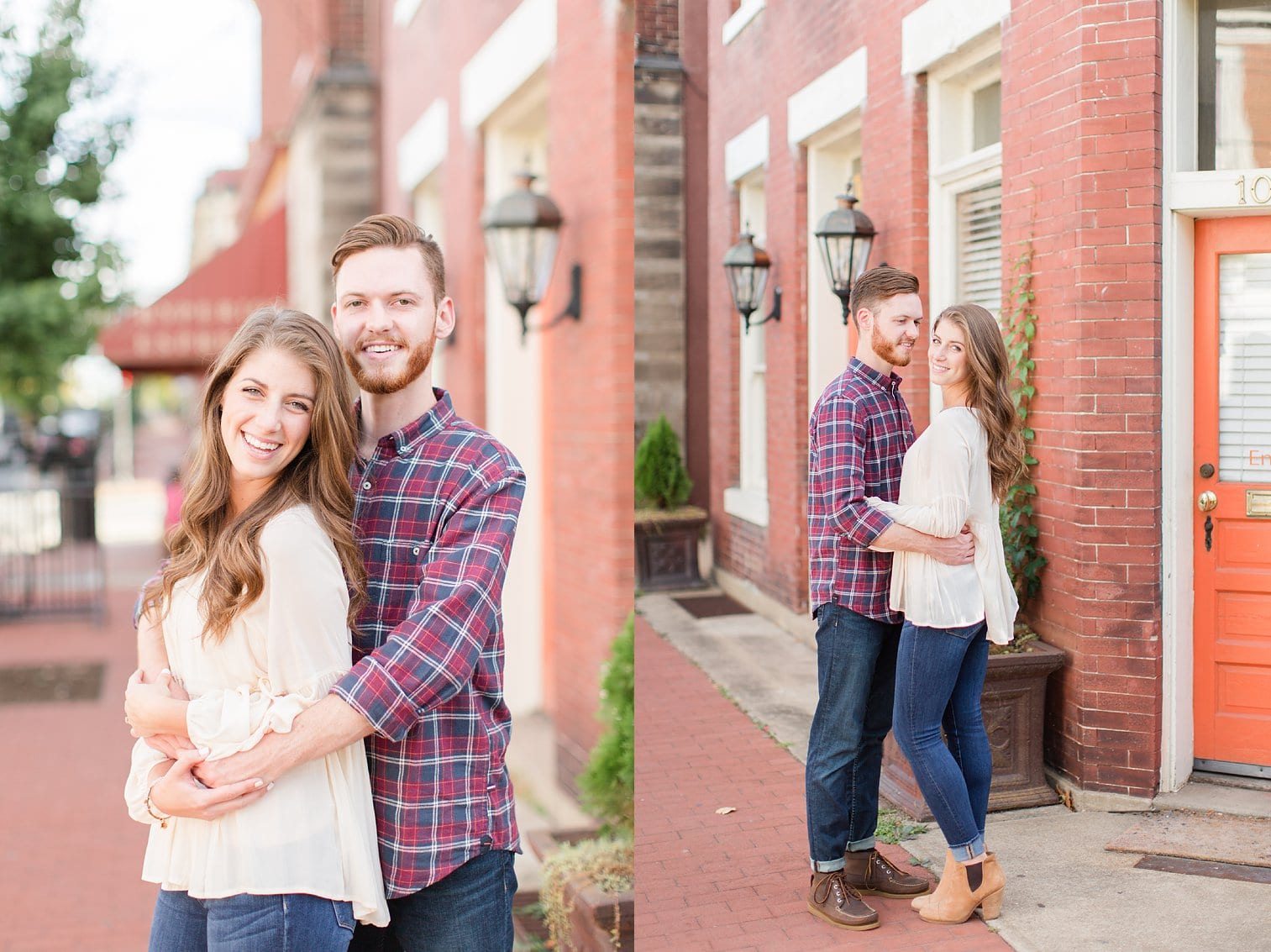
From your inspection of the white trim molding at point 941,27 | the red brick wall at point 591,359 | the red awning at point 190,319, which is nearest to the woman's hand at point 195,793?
the white trim molding at point 941,27

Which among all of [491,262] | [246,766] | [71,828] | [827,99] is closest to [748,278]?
[827,99]

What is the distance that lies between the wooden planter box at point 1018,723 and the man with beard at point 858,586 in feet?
0.49

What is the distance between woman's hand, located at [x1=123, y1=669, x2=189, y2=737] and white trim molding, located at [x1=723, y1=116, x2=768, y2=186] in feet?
3.70

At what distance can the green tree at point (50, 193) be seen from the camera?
38.4 feet

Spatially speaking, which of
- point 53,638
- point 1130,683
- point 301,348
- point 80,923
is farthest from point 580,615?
point 53,638

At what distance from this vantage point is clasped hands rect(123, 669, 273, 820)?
1735 millimetres

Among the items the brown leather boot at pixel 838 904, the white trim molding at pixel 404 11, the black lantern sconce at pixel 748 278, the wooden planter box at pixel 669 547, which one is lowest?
the brown leather boot at pixel 838 904

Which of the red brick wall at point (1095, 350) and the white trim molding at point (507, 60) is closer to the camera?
the red brick wall at point (1095, 350)

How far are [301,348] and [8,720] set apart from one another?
7.34 meters

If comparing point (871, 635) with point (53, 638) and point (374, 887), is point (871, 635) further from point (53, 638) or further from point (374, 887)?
point (53, 638)

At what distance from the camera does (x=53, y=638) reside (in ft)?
36.2

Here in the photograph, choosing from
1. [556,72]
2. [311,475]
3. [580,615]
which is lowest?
[580,615]

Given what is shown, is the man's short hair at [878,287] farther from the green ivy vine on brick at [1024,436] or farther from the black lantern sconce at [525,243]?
the black lantern sconce at [525,243]

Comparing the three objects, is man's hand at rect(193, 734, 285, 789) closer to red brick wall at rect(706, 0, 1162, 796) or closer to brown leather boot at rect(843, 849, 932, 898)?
brown leather boot at rect(843, 849, 932, 898)
